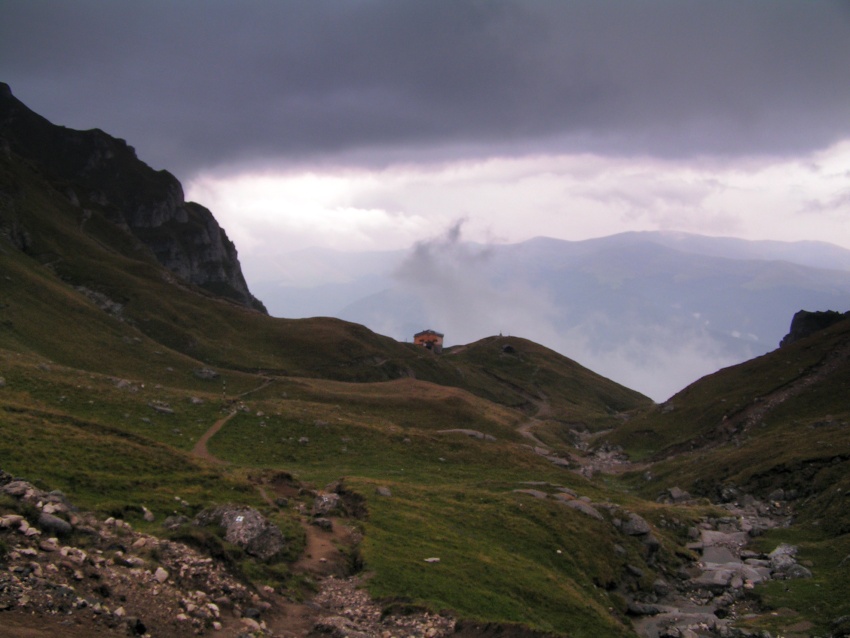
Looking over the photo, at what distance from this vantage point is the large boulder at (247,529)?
27.1 m

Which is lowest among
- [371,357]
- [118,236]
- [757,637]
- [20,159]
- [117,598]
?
→ [757,637]

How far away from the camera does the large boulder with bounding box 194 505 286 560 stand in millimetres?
27078

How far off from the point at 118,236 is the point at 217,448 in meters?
151

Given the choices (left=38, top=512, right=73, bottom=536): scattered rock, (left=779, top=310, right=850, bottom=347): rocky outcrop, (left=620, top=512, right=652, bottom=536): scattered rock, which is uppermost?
(left=779, top=310, right=850, bottom=347): rocky outcrop

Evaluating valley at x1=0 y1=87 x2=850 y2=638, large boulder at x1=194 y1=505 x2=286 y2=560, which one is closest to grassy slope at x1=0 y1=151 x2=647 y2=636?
valley at x1=0 y1=87 x2=850 y2=638

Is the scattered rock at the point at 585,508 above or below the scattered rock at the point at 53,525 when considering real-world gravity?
below

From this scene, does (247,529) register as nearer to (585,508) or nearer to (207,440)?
(585,508)

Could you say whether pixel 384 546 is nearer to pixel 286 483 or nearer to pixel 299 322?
pixel 286 483

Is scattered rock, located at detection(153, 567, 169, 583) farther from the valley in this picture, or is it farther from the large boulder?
the large boulder

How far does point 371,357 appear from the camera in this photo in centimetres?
13962

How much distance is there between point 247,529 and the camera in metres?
27.7

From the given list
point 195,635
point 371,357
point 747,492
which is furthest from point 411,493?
point 371,357

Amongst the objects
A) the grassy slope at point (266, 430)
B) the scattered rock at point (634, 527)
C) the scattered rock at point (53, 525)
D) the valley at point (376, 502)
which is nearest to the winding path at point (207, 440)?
the valley at point (376, 502)

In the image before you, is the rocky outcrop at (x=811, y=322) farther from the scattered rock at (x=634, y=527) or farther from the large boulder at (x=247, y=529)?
the large boulder at (x=247, y=529)
